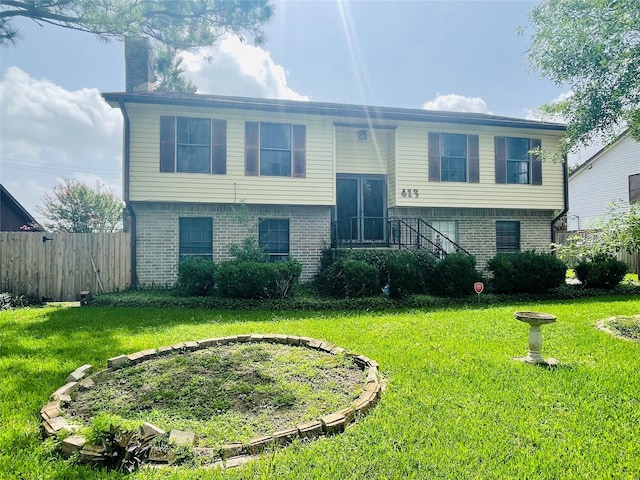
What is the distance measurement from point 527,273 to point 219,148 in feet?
31.0

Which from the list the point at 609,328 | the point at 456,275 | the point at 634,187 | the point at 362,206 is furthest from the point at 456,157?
the point at 634,187

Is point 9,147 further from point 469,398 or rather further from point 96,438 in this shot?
point 469,398

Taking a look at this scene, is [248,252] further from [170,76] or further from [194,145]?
[170,76]

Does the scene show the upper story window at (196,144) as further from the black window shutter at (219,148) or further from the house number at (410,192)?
the house number at (410,192)

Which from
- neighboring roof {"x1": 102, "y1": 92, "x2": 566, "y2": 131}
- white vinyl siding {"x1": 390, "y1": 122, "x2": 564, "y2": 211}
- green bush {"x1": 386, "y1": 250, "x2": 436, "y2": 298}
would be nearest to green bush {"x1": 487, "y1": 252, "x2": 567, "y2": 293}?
green bush {"x1": 386, "y1": 250, "x2": 436, "y2": 298}

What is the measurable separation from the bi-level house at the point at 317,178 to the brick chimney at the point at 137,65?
4 cm

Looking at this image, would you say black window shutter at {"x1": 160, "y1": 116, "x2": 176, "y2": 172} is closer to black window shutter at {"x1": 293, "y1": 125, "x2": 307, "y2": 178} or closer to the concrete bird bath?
black window shutter at {"x1": 293, "y1": 125, "x2": 307, "y2": 178}

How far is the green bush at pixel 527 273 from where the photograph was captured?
10.0 m

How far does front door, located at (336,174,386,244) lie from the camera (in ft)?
39.5

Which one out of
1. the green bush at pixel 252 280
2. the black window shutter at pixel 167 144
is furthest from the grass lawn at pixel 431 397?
the black window shutter at pixel 167 144

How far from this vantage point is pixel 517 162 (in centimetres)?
1238

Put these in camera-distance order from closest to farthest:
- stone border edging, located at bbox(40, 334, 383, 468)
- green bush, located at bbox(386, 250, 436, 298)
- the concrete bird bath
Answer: stone border edging, located at bbox(40, 334, 383, 468) < the concrete bird bath < green bush, located at bbox(386, 250, 436, 298)

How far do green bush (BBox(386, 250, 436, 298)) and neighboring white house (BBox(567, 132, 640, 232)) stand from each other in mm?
13495

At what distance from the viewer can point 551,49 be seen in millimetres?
6930
